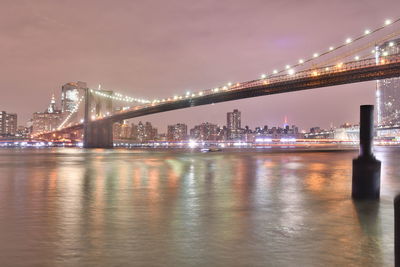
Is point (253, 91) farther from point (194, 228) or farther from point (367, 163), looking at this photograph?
point (194, 228)

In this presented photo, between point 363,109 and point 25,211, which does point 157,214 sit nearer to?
point 25,211

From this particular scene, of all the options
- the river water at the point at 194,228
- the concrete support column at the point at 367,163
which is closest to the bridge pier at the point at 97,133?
the river water at the point at 194,228

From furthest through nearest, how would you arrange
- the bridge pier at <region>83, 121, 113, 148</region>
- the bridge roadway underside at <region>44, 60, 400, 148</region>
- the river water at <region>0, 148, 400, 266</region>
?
the bridge pier at <region>83, 121, 113, 148</region>, the bridge roadway underside at <region>44, 60, 400, 148</region>, the river water at <region>0, 148, 400, 266</region>

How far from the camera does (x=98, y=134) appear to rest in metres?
91.6

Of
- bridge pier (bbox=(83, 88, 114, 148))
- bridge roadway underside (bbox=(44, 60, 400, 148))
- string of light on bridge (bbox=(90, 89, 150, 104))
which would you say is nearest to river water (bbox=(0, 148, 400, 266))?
bridge roadway underside (bbox=(44, 60, 400, 148))

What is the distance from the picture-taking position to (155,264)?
6.05 metres

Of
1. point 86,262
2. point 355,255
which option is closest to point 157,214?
point 86,262

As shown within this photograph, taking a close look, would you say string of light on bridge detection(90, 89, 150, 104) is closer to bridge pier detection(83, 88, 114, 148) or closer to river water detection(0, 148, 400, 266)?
bridge pier detection(83, 88, 114, 148)

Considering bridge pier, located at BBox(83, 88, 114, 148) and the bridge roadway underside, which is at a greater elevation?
the bridge roadway underside

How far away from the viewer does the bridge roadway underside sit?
2074 inches

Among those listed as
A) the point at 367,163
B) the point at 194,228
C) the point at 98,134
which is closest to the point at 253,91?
the point at 98,134

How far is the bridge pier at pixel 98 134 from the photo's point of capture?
292 feet

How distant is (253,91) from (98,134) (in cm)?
3847

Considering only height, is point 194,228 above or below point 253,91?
below
